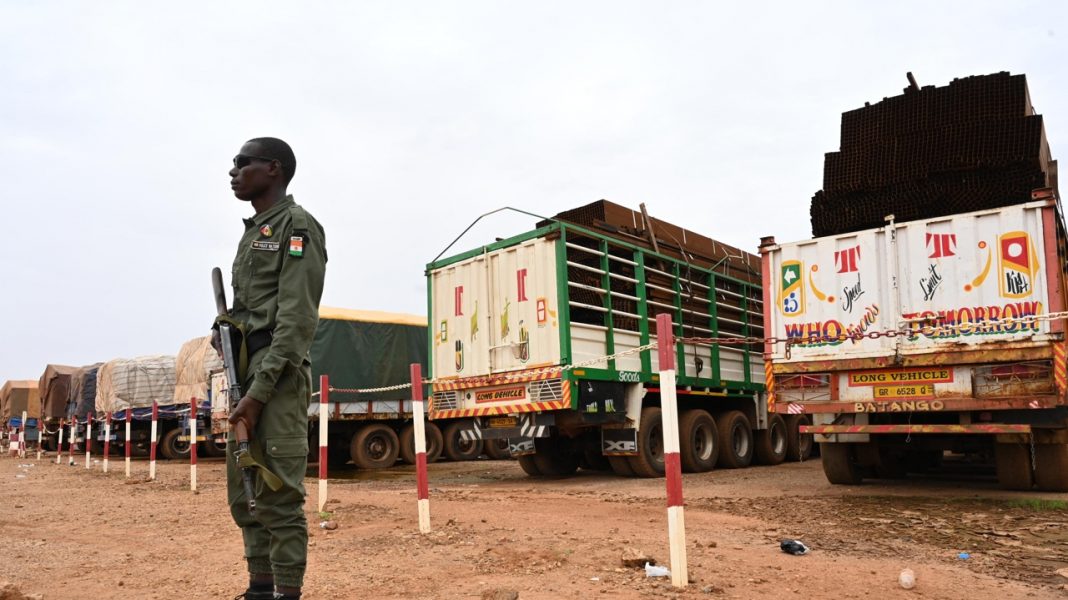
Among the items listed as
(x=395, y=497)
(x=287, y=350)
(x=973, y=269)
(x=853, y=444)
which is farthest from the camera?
(x=853, y=444)

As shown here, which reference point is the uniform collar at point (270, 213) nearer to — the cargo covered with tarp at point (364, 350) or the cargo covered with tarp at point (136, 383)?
the cargo covered with tarp at point (364, 350)

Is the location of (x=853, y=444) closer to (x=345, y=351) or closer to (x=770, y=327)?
(x=770, y=327)

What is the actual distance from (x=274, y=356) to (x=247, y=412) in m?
0.21

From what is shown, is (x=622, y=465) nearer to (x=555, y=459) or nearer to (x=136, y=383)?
(x=555, y=459)

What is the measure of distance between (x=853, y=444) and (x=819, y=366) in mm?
1187

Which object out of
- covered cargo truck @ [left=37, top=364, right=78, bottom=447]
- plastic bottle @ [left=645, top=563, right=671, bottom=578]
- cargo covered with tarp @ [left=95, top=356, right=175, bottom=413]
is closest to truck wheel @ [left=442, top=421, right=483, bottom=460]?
cargo covered with tarp @ [left=95, top=356, right=175, bottom=413]

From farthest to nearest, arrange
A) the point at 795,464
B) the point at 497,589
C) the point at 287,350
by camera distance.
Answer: the point at 795,464, the point at 497,589, the point at 287,350

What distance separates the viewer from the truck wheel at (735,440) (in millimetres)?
11734

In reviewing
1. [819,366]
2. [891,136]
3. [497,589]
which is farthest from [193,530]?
[891,136]

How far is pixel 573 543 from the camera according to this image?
15.7 feet

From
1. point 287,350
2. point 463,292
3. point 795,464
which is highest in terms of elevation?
point 463,292

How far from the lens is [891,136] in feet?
30.5

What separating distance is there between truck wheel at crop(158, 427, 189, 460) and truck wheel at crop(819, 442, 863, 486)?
53.9ft

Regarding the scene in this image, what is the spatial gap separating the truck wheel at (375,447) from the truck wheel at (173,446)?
25.1 ft
